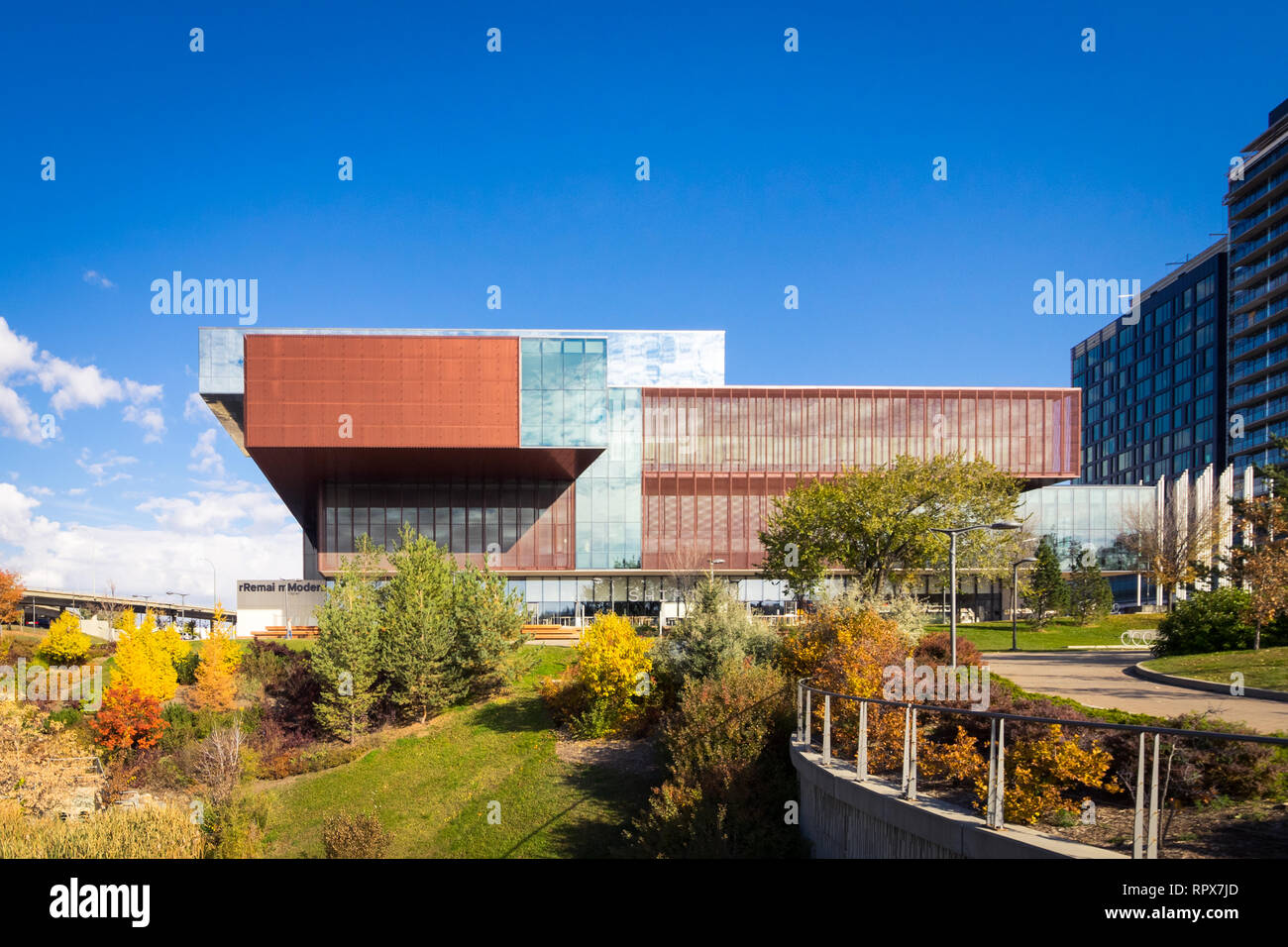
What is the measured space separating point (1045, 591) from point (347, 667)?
38519mm

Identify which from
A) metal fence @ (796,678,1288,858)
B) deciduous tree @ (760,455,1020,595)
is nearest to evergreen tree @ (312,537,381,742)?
deciduous tree @ (760,455,1020,595)

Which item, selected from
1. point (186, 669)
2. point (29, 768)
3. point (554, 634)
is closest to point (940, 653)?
point (29, 768)

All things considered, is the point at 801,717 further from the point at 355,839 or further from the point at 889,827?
the point at 355,839

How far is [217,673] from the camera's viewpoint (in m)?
32.7

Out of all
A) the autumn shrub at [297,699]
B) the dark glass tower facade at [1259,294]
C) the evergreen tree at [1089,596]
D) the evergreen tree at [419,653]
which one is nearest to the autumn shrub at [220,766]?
the autumn shrub at [297,699]

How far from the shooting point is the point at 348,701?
90.1 feet

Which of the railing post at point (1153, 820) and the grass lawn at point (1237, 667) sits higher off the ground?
the railing post at point (1153, 820)

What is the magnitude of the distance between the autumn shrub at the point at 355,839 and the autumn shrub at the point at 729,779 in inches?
231

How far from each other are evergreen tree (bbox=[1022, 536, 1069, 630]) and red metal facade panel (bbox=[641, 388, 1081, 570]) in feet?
28.0

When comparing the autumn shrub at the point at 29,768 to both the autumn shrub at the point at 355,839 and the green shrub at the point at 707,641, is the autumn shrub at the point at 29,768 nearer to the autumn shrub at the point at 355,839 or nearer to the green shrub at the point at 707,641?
the autumn shrub at the point at 355,839

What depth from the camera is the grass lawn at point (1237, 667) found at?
1733 cm

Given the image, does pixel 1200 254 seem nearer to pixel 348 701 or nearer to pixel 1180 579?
pixel 1180 579
